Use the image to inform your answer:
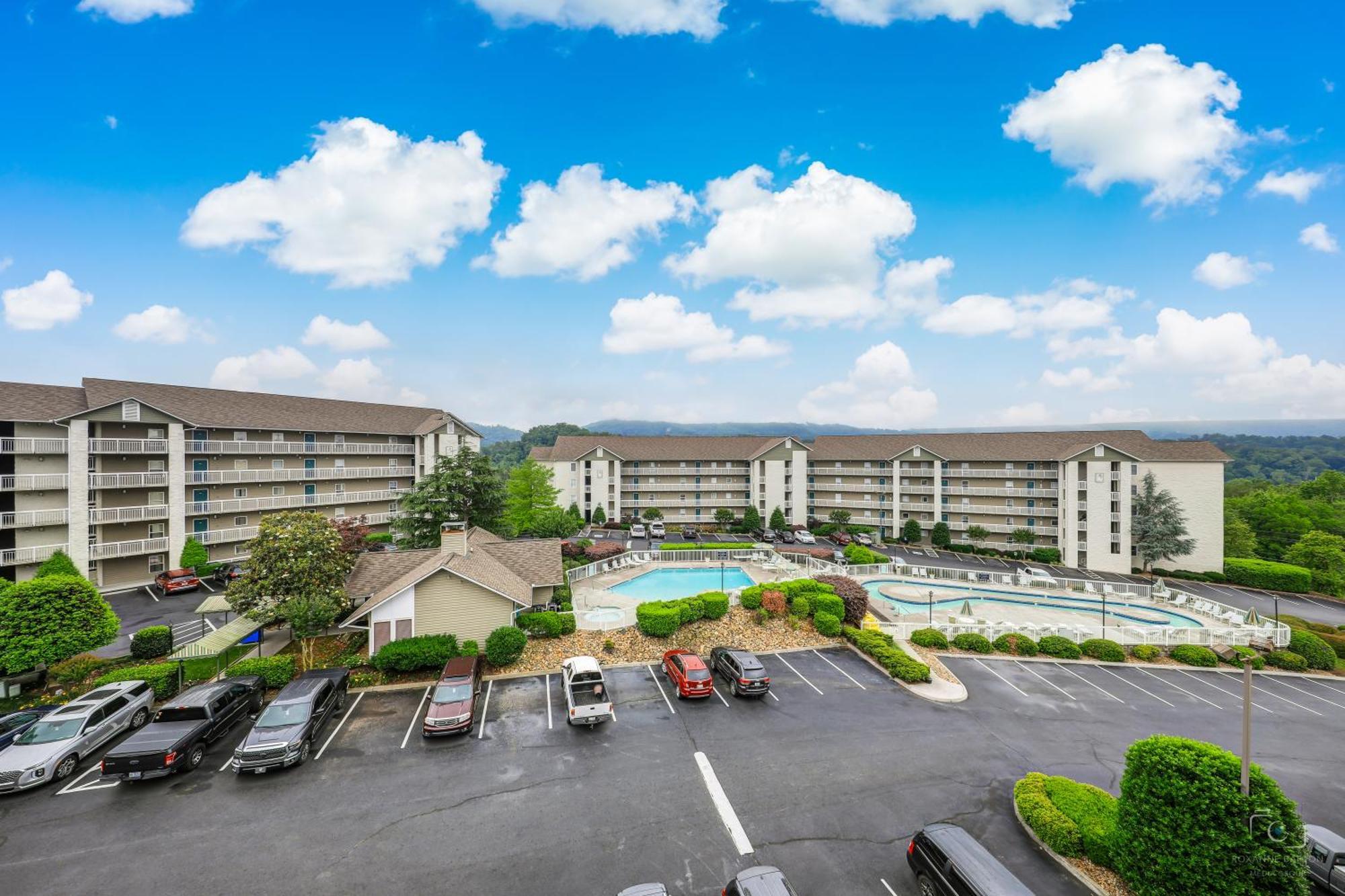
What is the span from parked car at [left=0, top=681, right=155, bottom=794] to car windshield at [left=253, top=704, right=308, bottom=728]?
4.98m

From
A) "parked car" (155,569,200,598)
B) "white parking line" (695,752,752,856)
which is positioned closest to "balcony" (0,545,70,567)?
"parked car" (155,569,200,598)

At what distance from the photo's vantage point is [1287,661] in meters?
27.9

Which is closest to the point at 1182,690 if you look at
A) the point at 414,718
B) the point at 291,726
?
the point at 414,718

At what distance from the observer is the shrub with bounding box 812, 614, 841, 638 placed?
28.1 meters

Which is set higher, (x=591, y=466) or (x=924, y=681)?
(x=591, y=466)

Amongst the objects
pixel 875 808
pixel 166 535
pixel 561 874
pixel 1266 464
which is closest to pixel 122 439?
pixel 166 535

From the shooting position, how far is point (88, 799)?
14203 mm

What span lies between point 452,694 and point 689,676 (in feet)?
29.0

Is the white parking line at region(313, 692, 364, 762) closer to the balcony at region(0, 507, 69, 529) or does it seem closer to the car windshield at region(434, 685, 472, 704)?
the car windshield at region(434, 685, 472, 704)

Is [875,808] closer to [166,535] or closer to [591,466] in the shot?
[166,535]

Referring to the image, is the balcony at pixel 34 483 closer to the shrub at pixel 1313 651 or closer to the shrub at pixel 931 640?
the shrub at pixel 931 640

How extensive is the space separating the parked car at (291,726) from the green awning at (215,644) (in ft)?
23.3

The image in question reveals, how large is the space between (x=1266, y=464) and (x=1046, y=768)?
9902 inches

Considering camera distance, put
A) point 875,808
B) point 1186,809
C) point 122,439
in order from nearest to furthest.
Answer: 1. point 1186,809
2. point 875,808
3. point 122,439
